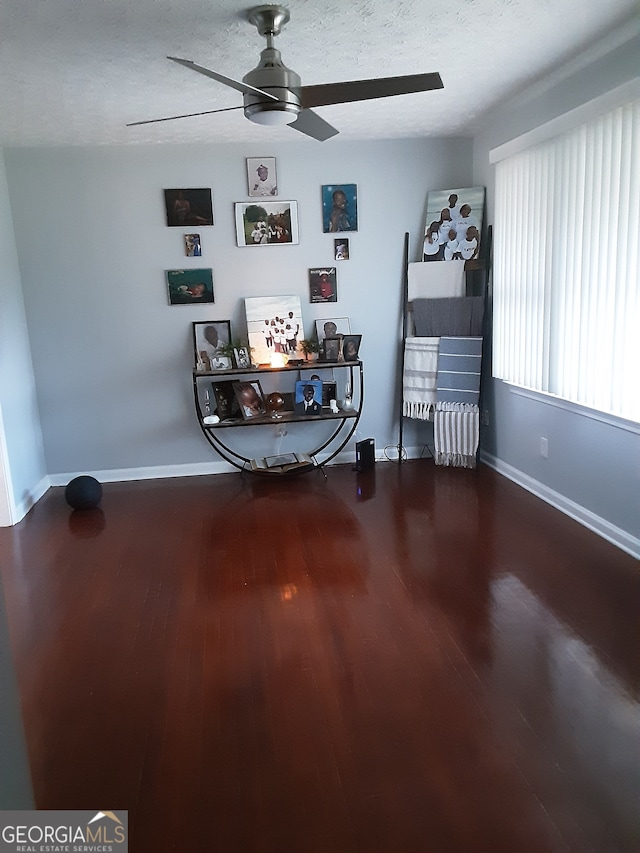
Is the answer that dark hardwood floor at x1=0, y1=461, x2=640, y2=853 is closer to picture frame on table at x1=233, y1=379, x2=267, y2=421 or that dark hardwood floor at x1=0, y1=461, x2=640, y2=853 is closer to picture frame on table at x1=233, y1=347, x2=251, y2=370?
picture frame on table at x1=233, y1=379, x2=267, y2=421

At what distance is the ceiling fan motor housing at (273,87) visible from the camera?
103 inches

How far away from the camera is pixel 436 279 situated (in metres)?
4.89

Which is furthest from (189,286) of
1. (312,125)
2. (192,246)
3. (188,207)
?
(312,125)

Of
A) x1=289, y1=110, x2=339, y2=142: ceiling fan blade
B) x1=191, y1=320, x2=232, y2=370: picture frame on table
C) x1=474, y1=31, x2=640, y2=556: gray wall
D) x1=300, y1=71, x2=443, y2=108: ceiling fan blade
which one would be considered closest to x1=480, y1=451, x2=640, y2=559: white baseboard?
x1=474, y1=31, x2=640, y2=556: gray wall

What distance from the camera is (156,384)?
492 cm

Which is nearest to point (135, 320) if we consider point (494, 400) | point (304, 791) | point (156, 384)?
point (156, 384)

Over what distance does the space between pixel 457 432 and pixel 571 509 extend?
49.2 inches

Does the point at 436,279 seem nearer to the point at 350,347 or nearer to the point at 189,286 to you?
the point at 350,347

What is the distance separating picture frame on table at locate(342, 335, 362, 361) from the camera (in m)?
4.87

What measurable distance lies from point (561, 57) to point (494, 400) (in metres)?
2.32

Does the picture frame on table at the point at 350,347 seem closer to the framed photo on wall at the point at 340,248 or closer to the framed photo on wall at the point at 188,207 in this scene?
the framed photo on wall at the point at 340,248

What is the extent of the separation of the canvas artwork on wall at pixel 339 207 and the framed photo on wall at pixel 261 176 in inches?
15.7

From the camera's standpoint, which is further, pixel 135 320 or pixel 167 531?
pixel 135 320

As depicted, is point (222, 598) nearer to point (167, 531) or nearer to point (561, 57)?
point (167, 531)
